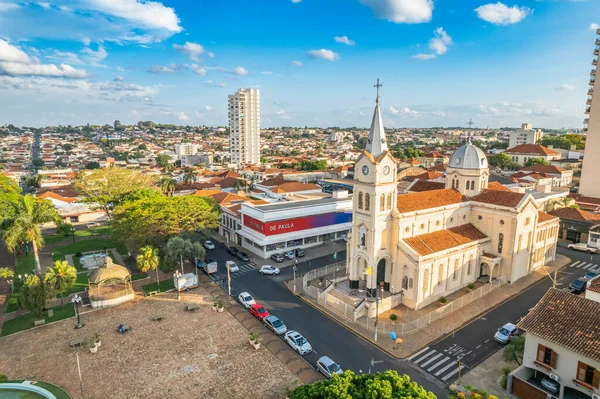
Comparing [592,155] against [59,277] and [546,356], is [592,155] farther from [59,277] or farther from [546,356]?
[59,277]

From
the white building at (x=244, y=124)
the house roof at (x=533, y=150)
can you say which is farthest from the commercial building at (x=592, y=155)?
the white building at (x=244, y=124)

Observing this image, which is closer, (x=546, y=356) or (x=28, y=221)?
(x=546, y=356)

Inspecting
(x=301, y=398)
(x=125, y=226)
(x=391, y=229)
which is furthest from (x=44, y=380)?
(x=391, y=229)

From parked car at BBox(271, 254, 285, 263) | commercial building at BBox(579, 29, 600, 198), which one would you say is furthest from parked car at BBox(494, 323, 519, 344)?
commercial building at BBox(579, 29, 600, 198)

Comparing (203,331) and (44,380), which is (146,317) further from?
(44,380)

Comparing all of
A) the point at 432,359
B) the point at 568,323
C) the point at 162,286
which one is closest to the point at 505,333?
the point at 432,359

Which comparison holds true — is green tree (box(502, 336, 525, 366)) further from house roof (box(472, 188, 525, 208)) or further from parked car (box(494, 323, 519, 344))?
house roof (box(472, 188, 525, 208))
